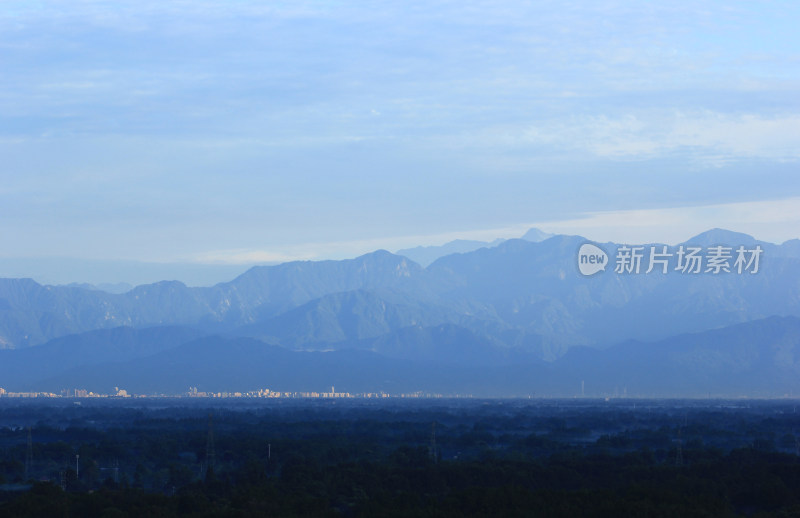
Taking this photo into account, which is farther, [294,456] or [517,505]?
[294,456]

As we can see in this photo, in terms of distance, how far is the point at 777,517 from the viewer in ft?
244

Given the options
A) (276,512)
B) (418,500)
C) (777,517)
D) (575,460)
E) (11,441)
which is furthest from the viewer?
(11,441)

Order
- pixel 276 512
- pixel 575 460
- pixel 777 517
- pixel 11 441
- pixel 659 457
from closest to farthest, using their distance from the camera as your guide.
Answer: pixel 777 517 < pixel 276 512 < pixel 575 460 < pixel 659 457 < pixel 11 441

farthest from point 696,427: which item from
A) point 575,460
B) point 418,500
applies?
point 418,500

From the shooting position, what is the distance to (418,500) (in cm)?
8531

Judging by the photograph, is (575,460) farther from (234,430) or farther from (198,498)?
(234,430)

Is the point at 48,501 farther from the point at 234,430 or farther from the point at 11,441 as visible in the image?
the point at 234,430

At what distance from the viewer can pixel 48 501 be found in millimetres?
81812

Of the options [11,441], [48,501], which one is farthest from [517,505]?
[11,441]

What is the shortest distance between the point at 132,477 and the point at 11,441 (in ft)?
172

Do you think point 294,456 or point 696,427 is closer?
point 294,456

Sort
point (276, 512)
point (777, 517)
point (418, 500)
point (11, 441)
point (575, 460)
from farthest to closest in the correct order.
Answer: point (11, 441) → point (575, 460) → point (418, 500) → point (276, 512) → point (777, 517)

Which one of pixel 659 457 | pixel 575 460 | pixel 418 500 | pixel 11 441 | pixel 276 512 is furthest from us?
pixel 11 441

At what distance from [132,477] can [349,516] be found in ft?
150
